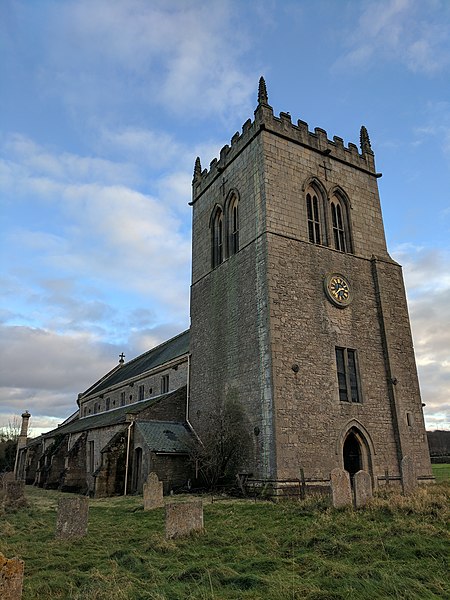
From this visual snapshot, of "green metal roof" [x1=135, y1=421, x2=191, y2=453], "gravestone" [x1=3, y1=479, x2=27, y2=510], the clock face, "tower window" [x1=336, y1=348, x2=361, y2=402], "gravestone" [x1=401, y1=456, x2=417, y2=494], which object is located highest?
the clock face

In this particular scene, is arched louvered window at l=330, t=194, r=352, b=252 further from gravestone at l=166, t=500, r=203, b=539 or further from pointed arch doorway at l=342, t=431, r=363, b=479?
gravestone at l=166, t=500, r=203, b=539

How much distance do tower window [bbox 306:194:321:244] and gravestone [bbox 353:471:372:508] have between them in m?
11.8

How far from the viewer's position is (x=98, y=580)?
6.43m

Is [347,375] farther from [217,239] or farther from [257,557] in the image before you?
[257,557]

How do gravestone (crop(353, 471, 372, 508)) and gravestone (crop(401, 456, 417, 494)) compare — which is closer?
gravestone (crop(353, 471, 372, 508))

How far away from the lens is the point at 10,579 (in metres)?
4.83

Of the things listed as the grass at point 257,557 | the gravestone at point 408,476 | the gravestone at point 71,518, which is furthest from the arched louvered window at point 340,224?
the gravestone at point 71,518

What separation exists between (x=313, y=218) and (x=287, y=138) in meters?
4.14

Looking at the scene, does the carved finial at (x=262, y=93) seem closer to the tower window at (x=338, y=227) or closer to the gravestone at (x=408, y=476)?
the tower window at (x=338, y=227)

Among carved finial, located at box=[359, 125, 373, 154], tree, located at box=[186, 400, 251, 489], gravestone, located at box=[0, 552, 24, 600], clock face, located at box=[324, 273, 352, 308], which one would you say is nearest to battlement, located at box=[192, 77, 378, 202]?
carved finial, located at box=[359, 125, 373, 154]

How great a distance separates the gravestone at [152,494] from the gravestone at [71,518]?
442cm

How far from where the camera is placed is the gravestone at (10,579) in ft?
15.7

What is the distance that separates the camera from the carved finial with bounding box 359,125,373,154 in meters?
25.7

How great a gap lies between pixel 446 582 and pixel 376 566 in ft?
3.39
